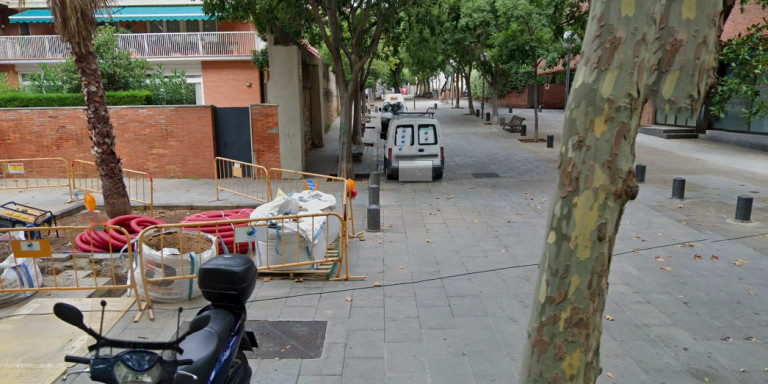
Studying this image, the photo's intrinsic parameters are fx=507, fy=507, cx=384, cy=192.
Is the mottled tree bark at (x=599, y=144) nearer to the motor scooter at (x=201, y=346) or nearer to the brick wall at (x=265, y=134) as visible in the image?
the motor scooter at (x=201, y=346)

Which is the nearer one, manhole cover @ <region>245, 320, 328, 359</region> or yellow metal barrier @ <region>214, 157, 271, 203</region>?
manhole cover @ <region>245, 320, 328, 359</region>

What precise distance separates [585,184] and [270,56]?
13388 millimetres

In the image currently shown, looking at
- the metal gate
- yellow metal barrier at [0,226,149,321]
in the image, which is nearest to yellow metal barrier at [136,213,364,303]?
yellow metal barrier at [0,226,149,321]

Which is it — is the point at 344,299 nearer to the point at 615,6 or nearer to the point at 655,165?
the point at 615,6

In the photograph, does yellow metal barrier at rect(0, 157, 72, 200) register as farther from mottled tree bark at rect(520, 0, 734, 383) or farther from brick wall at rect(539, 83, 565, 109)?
brick wall at rect(539, 83, 565, 109)

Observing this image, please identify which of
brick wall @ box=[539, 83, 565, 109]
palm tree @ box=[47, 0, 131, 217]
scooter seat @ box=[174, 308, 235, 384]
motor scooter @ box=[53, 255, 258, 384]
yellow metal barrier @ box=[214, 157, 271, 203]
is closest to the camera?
motor scooter @ box=[53, 255, 258, 384]

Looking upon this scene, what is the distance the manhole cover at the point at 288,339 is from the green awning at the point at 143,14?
22019 millimetres

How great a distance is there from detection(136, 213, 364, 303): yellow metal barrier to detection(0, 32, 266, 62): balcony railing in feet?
65.9

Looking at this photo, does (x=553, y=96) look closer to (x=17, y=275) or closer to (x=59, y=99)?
(x=59, y=99)

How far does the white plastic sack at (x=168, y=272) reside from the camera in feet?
19.3

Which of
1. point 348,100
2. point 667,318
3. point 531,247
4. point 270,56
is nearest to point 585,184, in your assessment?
point 667,318

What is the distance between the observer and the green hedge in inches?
596

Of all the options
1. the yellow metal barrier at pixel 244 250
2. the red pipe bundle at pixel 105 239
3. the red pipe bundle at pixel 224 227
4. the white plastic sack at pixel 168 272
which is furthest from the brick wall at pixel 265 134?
the white plastic sack at pixel 168 272

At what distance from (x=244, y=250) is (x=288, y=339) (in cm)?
258
